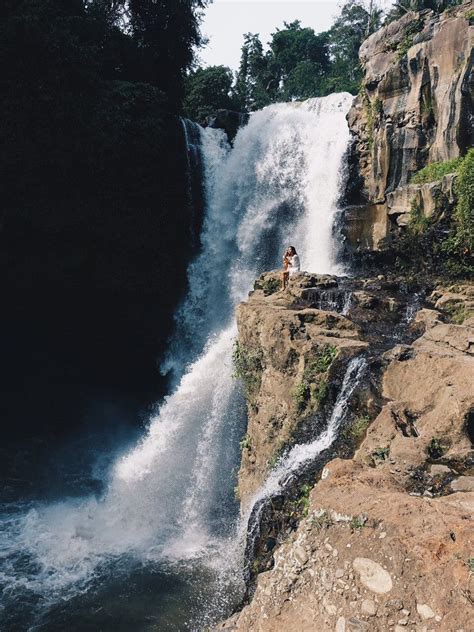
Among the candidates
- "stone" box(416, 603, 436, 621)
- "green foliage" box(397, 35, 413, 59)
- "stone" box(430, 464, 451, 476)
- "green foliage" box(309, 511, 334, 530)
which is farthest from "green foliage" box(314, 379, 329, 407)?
"green foliage" box(397, 35, 413, 59)

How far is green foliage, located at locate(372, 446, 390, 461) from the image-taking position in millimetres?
5778

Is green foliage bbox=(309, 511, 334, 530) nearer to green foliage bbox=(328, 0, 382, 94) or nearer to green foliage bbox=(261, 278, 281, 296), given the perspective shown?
green foliage bbox=(261, 278, 281, 296)

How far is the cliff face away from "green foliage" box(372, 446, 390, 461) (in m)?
9.96

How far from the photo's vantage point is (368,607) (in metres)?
3.41

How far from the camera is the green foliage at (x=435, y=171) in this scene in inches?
562

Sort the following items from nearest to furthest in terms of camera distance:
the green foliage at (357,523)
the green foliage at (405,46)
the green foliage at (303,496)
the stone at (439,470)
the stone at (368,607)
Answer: the stone at (368,607) < the green foliage at (357,523) < the stone at (439,470) < the green foliage at (303,496) < the green foliage at (405,46)

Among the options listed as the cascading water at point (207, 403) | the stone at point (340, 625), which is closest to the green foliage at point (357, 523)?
the stone at point (340, 625)

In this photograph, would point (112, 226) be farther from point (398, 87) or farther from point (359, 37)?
point (359, 37)

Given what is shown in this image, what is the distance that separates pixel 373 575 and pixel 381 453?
244cm

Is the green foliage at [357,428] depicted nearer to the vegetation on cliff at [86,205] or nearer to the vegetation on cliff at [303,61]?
the vegetation on cliff at [86,205]

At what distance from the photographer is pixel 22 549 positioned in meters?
10.6

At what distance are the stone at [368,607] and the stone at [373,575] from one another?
0.27 ft

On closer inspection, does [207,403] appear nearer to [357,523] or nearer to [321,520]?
[321,520]

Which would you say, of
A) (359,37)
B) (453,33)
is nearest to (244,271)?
(453,33)
